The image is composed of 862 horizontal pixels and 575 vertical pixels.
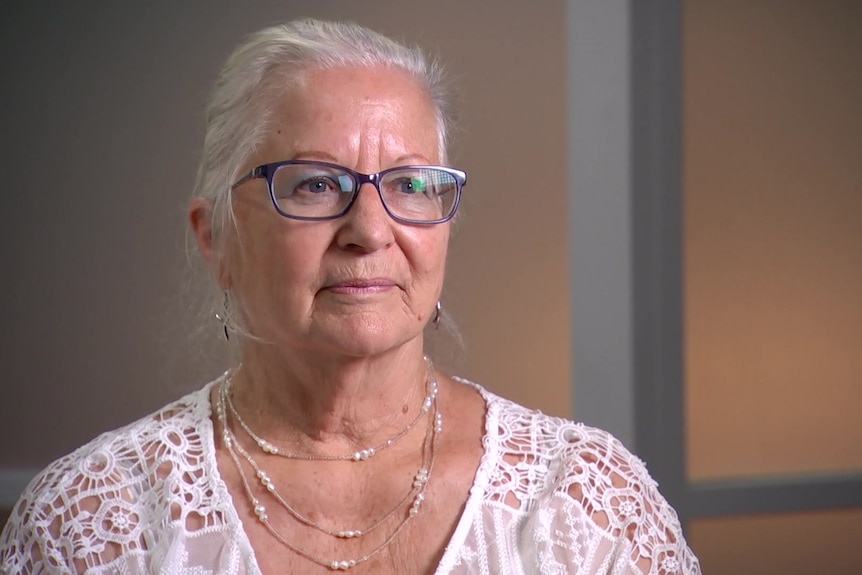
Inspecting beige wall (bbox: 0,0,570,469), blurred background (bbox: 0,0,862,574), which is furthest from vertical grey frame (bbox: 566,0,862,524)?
beige wall (bbox: 0,0,570,469)

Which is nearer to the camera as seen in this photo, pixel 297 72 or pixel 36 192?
pixel 297 72

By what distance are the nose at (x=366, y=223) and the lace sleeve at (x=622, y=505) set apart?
19.4 inches

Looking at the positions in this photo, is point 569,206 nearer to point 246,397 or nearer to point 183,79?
point 183,79

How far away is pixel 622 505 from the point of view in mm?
1730

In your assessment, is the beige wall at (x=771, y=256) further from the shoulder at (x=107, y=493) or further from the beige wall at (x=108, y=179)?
the shoulder at (x=107, y=493)

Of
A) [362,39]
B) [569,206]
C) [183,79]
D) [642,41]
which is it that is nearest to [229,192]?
[362,39]

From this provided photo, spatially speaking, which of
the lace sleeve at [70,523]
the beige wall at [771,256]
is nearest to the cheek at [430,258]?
the lace sleeve at [70,523]

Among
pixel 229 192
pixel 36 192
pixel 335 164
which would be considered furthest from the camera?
pixel 36 192

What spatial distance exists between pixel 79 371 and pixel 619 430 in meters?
1.46

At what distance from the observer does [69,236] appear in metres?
2.77

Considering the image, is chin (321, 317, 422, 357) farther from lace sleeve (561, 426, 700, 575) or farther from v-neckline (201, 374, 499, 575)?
lace sleeve (561, 426, 700, 575)

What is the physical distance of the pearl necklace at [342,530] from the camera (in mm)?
1689

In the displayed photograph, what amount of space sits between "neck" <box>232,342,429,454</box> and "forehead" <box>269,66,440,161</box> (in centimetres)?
35

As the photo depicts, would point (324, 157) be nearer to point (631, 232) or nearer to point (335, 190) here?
point (335, 190)
